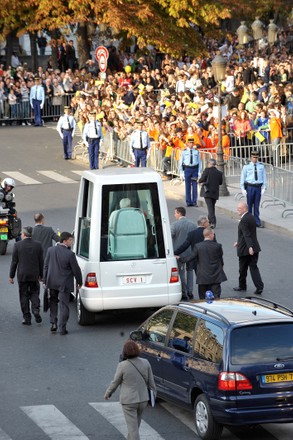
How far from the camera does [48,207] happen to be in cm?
3256

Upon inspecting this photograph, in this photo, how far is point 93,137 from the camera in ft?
123

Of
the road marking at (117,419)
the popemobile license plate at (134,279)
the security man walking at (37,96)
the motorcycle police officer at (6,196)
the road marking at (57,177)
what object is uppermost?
the security man walking at (37,96)

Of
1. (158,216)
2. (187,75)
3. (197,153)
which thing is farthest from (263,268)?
(187,75)

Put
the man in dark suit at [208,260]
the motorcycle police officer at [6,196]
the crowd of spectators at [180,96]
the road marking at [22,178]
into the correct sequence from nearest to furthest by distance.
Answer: the man in dark suit at [208,260] < the motorcycle police officer at [6,196] < the road marking at [22,178] < the crowd of spectators at [180,96]

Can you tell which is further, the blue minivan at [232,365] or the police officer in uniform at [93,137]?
the police officer in uniform at [93,137]

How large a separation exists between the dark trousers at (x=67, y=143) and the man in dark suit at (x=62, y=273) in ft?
67.8

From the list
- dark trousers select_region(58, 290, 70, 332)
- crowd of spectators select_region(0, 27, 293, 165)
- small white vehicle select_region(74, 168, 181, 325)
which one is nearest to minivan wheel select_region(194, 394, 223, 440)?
dark trousers select_region(58, 290, 70, 332)

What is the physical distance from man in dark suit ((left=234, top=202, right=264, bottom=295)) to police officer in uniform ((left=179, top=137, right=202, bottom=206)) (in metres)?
10.0

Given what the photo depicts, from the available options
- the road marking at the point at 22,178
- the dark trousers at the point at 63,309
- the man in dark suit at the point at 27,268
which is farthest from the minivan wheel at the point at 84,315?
the road marking at the point at 22,178

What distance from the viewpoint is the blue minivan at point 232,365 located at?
13438 mm

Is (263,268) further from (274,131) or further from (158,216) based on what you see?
(274,131)

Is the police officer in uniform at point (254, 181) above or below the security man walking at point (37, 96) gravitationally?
below

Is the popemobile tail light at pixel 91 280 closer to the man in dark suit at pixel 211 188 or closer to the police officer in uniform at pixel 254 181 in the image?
the man in dark suit at pixel 211 188

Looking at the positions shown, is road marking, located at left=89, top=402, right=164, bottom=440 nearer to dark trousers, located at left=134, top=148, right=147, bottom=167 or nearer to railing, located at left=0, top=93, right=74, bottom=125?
dark trousers, located at left=134, top=148, right=147, bottom=167
